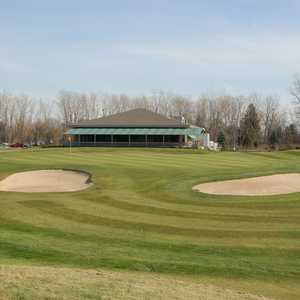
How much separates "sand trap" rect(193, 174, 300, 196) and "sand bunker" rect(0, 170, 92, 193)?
6761 mm

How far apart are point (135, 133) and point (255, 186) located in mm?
63577

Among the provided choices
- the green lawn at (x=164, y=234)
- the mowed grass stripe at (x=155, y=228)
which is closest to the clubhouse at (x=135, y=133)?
the green lawn at (x=164, y=234)

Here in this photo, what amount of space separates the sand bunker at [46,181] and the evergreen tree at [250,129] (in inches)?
3396

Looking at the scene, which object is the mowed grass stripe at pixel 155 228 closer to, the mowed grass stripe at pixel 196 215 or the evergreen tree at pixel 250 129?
the mowed grass stripe at pixel 196 215

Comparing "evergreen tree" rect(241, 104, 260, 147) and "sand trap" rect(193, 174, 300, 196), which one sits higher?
"evergreen tree" rect(241, 104, 260, 147)

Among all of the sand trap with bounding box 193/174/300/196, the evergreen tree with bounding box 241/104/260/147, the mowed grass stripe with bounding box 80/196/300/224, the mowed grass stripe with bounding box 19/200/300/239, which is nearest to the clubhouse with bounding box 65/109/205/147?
the evergreen tree with bounding box 241/104/260/147

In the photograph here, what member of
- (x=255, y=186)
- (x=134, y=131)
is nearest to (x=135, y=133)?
(x=134, y=131)

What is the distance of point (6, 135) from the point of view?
440ft

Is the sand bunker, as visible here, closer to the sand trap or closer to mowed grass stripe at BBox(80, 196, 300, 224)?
mowed grass stripe at BBox(80, 196, 300, 224)

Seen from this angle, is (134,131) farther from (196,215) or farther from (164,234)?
(164,234)

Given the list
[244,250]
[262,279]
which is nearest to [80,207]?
[244,250]

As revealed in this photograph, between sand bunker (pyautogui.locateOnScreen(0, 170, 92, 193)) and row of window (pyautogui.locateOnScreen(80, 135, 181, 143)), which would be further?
row of window (pyautogui.locateOnScreen(80, 135, 181, 143))

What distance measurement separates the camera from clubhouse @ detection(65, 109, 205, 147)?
3393 inches

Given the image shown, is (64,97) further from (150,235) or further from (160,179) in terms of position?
(150,235)
